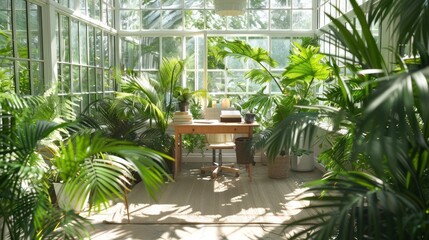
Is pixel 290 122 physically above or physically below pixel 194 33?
below

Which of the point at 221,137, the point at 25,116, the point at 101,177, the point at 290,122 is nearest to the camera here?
the point at 290,122

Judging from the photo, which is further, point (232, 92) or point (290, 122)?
point (232, 92)

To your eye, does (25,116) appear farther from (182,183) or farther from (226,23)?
(226,23)

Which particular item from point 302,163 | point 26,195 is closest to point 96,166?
point 26,195

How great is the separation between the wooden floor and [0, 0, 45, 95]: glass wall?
140 centimetres

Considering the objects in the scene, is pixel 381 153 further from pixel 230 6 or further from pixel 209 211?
pixel 230 6

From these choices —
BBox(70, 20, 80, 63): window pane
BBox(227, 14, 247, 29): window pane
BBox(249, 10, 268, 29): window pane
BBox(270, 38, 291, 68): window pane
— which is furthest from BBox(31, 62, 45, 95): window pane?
BBox(270, 38, 291, 68): window pane

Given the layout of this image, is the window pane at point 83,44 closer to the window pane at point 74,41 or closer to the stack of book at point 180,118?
the window pane at point 74,41

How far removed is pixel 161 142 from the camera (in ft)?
18.6

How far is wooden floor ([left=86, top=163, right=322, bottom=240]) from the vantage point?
379 centimetres

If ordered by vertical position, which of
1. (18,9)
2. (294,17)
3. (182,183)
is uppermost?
(294,17)

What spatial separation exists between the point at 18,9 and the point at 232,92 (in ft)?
12.8

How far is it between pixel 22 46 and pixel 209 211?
2.32 metres

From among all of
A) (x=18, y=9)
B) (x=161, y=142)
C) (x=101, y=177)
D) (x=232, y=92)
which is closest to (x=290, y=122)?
(x=101, y=177)
